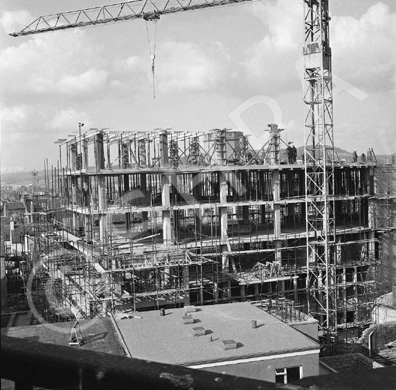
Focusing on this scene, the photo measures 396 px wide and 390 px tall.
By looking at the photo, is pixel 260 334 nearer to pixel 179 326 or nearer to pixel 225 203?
pixel 179 326

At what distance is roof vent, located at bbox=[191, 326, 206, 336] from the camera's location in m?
11.8

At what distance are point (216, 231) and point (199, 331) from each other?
1363 centimetres

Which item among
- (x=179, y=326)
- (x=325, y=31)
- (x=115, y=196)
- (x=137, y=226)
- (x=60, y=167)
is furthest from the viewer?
(x=115, y=196)

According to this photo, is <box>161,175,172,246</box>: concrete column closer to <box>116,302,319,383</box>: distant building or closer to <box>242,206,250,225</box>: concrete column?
<box>242,206,250,225</box>: concrete column

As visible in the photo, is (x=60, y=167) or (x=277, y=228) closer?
(x=277, y=228)

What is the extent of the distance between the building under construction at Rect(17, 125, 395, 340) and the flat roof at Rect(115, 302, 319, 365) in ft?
16.1

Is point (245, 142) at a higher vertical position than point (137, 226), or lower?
higher

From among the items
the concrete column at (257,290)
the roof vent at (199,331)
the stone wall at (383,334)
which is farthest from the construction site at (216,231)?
the roof vent at (199,331)

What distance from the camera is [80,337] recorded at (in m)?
11.3

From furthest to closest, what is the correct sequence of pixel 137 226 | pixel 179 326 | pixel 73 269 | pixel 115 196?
1. pixel 115 196
2. pixel 137 226
3. pixel 73 269
4. pixel 179 326

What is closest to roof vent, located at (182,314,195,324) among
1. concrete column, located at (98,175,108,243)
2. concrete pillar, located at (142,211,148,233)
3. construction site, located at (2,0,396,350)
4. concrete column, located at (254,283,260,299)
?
construction site, located at (2,0,396,350)

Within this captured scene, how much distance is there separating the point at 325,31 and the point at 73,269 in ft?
48.1

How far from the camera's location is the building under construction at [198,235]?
2106 centimetres

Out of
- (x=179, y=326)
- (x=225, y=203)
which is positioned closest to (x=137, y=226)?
(x=225, y=203)
